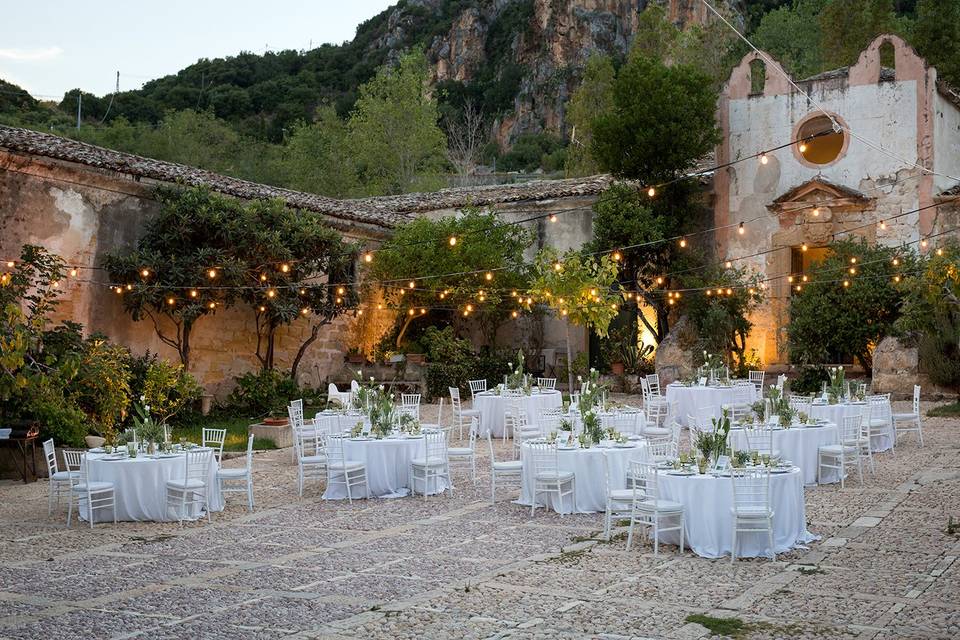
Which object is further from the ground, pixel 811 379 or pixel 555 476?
pixel 811 379

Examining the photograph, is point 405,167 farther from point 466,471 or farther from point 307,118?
point 466,471

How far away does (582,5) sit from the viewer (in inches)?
2072

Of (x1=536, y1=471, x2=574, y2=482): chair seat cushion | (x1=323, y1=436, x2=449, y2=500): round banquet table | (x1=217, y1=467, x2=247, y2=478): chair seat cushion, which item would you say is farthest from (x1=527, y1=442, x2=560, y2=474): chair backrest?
(x1=217, y1=467, x2=247, y2=478): chair seat cushion

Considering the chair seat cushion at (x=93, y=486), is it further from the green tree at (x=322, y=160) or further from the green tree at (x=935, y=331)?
the green tree at (x=322, y=160)

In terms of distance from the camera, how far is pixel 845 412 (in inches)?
510

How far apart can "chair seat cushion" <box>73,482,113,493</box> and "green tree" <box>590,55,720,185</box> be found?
14.3 metres

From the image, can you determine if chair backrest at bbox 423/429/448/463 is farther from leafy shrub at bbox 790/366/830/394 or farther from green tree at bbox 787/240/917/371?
green tree at bbox 787/240/917/371

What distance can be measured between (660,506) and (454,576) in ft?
5.71

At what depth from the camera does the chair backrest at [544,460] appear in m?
9.55

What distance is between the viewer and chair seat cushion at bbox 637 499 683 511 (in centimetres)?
782

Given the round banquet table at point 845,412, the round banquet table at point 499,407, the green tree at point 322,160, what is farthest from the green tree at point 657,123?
the green tree at point 322,160

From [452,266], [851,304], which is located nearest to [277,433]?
[452,266]

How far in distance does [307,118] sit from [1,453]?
108 feet

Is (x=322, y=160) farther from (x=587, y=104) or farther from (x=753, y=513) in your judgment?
(x=753, y=513)
